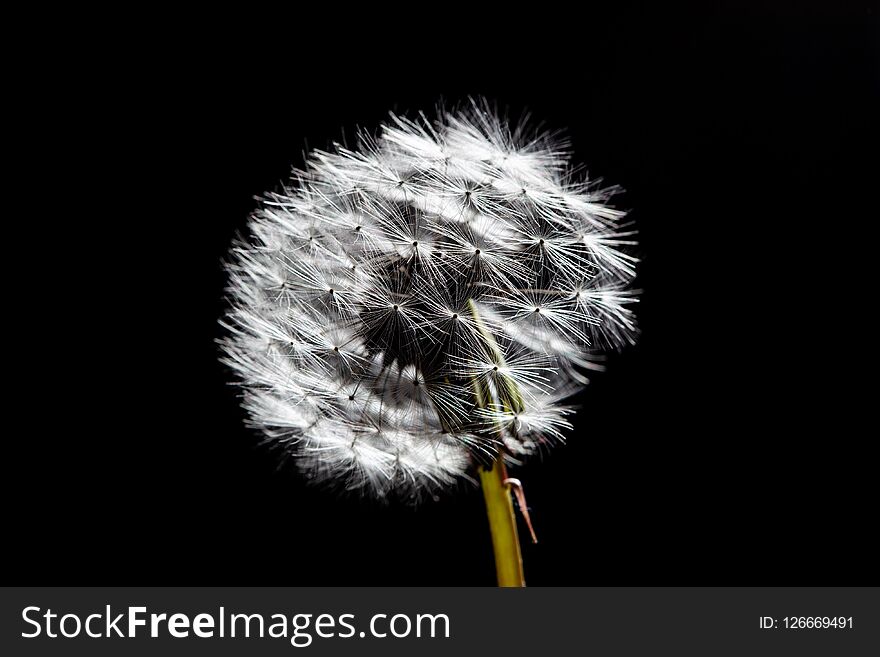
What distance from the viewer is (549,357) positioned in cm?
122

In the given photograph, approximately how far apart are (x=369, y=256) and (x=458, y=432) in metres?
0.33

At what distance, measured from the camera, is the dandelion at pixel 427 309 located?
1150 millimetres

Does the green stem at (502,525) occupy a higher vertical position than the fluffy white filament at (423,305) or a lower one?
lower

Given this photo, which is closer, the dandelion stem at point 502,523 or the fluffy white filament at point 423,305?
the fluffy white filament at point 423,305

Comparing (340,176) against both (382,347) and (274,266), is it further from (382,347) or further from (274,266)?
(382,347)

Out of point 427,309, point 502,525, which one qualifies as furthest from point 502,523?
point 427,309

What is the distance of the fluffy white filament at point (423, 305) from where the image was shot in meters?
1.15

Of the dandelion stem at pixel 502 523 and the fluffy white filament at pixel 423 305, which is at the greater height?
the fluffy white filament at pixel 423 305

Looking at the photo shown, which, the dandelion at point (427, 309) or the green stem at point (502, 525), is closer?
the dandelion at point (427, 309)

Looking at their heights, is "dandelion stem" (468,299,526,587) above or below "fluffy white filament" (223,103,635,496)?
below

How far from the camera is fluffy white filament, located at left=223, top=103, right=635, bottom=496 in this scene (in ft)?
3.77

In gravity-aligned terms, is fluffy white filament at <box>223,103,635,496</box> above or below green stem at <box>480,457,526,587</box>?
above

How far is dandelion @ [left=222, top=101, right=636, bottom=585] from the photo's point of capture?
1150mm

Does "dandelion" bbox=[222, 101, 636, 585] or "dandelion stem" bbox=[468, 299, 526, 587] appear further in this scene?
"dandelion stem" bbox=[468, 299, 526, 587]
